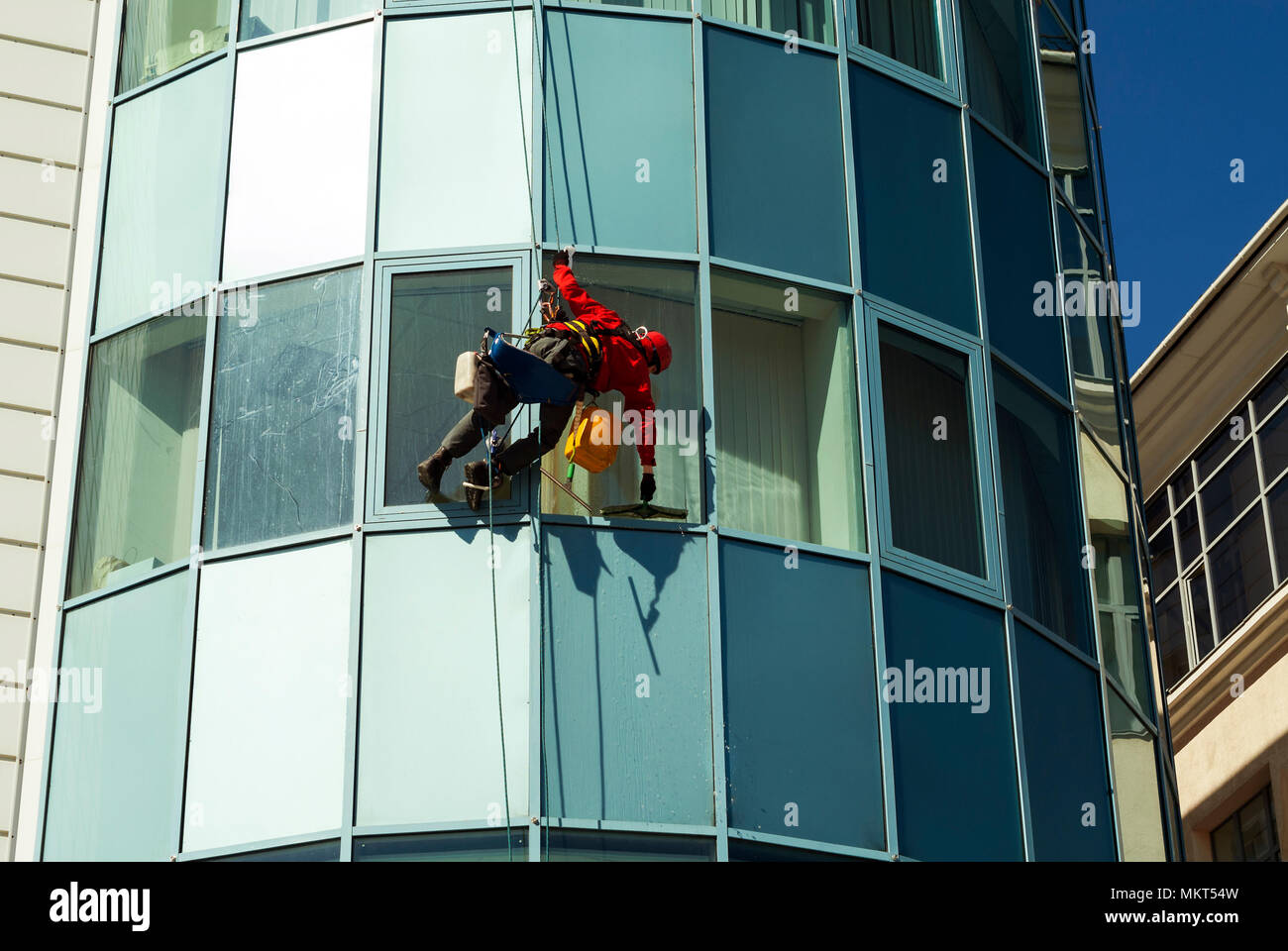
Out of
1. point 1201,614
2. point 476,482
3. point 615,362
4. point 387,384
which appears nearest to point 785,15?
point 615,362

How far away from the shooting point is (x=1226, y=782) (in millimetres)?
32500

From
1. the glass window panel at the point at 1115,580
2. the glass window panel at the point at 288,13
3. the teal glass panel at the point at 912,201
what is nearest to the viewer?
the teal glass panel at the point at 912,201

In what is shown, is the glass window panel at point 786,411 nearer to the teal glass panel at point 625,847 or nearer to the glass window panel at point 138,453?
the teal glass panel at point 625,847

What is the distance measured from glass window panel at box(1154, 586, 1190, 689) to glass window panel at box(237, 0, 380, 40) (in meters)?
21.6

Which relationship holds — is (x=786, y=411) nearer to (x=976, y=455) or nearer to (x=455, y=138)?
(x=976, y=455)

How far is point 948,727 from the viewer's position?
15.3 meters

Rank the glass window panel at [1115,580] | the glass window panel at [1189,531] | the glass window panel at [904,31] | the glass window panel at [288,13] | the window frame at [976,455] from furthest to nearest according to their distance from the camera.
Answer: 1. the glass window panel at [1189,531]
2. the glass window panel at [1115,580]
3. the glass window panel at [904,31]
4. the glass window panel at [288,13]
5. the window frame at [976,455]

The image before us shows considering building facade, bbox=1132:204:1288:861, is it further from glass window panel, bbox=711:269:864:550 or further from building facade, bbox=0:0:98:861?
building facade, bbox=0:0:98:861

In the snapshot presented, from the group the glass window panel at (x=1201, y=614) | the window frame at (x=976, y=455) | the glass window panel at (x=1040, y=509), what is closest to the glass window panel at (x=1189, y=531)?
the glass window panel at (x=1201, y=614)

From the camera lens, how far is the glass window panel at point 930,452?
16094mm

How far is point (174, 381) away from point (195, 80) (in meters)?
2.54

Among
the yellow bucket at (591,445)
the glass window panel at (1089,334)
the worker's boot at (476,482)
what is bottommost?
the worker's boot at (476,482)

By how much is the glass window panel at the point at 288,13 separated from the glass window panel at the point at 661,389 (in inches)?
114

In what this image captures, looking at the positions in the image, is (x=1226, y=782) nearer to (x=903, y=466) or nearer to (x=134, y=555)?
(x=903, y=466)
